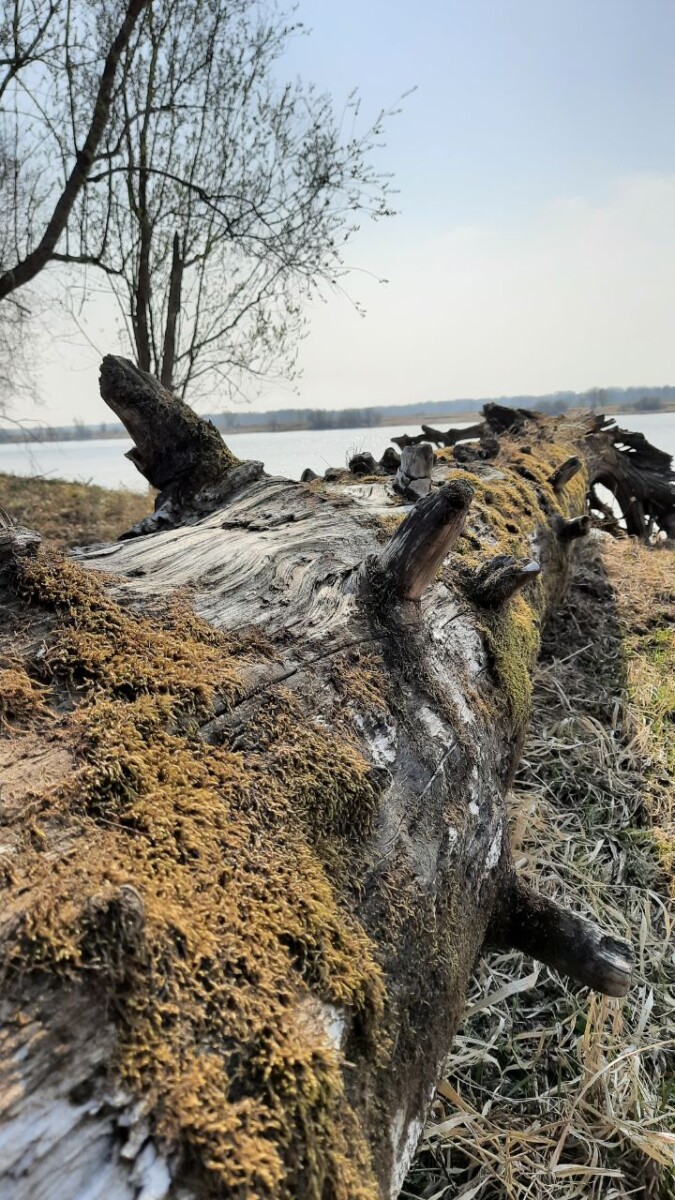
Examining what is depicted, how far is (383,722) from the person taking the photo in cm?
158

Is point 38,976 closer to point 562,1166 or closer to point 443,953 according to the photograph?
point 443,953

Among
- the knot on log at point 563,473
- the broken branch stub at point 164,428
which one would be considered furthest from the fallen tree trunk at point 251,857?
the knot on log at point 563,473

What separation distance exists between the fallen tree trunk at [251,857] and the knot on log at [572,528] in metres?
1.74

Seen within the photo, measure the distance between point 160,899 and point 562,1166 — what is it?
1321 millimetres

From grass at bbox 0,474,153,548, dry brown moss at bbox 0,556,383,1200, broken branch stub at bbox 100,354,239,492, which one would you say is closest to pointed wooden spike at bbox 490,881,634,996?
dry brown moss at bbox 0,556,383,1200

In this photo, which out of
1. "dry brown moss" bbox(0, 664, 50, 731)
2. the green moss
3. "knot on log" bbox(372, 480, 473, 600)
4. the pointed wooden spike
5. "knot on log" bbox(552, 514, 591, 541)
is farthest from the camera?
"knot on log" bbox(552, 514, 591, 541)

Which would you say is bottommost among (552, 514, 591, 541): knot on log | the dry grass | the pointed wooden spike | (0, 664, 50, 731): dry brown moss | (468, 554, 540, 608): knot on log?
the dry grass

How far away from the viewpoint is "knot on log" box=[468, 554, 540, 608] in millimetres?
2268

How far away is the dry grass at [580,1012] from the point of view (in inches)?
61.5

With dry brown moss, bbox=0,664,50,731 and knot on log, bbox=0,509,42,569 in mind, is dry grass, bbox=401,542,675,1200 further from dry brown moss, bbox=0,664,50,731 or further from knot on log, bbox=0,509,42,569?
knot on log, bbox=0,509,42,569

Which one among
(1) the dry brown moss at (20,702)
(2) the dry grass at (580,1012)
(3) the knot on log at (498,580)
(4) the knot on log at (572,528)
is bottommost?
(2) the dry grass at (580,1012)

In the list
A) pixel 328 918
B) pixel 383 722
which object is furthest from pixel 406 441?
pixel 328 918

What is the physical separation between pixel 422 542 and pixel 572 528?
255 centimetres

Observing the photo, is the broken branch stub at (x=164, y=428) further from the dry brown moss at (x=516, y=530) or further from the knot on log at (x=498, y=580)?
the knot on log at (x=498, y=580)
